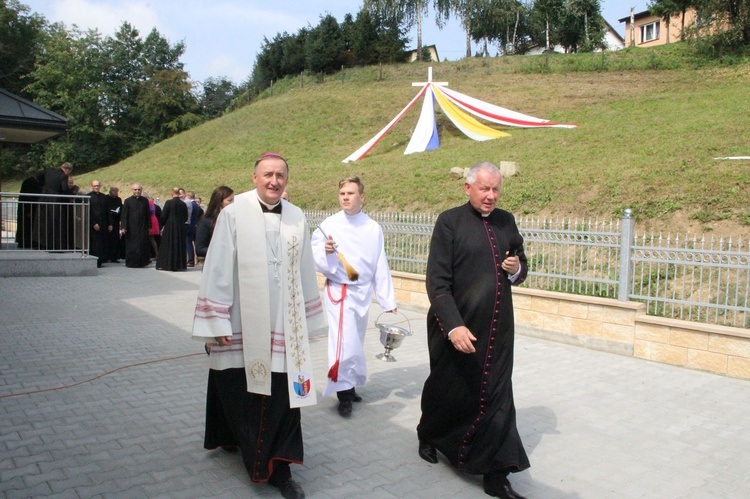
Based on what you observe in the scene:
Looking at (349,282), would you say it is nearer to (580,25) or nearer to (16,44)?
(580,25)

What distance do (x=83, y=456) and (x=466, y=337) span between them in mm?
2600

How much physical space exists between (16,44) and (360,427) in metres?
64.3

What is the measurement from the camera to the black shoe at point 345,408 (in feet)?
17.0

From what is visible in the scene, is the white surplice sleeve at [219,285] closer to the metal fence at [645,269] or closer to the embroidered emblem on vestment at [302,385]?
the embroidered emblem on vestment at [302,385]

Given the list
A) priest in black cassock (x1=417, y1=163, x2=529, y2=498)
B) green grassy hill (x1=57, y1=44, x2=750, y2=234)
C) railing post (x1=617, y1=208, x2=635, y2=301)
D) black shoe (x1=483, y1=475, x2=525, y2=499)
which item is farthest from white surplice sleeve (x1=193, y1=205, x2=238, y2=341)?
green grassy hill (x1=57, y1=44, x2=750, y2=234)

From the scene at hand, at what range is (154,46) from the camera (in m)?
62.8

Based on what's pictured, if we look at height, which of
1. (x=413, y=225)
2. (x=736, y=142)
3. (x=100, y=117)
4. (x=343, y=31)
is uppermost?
(x=343, y=31)

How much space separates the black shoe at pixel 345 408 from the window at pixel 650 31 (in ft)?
211

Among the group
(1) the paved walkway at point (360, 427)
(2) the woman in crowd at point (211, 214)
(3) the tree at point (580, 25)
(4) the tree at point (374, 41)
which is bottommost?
(1) the paved walkway at point (360, 427)

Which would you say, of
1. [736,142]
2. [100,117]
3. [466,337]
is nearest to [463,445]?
[466,337]

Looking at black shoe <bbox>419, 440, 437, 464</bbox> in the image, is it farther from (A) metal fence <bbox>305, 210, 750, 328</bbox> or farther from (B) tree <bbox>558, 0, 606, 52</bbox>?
(B) tree <bbox>558, 0, 606, 52</bbox>

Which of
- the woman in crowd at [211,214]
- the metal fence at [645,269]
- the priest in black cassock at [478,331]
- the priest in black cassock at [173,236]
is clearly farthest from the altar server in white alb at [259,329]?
the priest in black cassock at [173,236]

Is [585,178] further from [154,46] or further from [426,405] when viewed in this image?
[154,46]

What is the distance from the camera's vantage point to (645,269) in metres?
7.98
